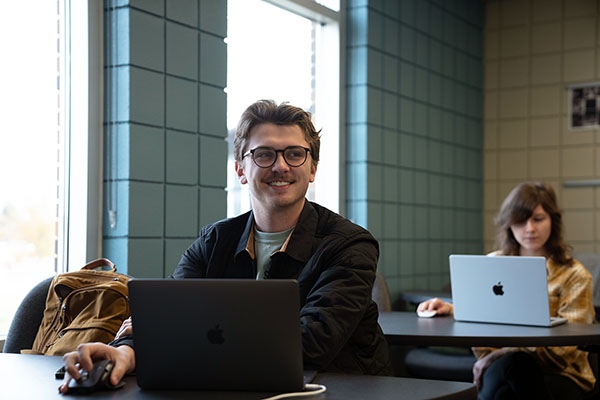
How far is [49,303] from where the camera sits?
218 cm

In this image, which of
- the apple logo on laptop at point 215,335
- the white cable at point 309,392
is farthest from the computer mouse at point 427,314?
the apple logo on laptop at point 215,335

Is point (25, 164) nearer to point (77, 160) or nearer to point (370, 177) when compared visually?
point (77, 160)

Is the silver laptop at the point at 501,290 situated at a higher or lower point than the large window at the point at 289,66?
lower

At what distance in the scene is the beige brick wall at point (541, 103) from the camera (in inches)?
196

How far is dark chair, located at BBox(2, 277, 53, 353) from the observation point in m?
2.17

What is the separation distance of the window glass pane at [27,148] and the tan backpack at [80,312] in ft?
1.71

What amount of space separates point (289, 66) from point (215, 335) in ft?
8.86

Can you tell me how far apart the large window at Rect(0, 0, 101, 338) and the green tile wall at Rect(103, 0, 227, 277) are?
0.29ft

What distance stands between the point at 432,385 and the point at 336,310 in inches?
11.1

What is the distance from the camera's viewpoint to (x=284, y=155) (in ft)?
6.03

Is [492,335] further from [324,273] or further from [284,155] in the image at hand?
[284,155]

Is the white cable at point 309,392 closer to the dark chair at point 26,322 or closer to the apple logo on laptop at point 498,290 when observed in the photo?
the dark chair at point 26,322

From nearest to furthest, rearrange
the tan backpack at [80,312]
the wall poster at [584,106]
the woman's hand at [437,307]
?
the tan backpack at [80,312]
the woman's hand at [437,307]
the wall poster at [584,106]

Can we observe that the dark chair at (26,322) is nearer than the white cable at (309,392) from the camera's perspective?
No
